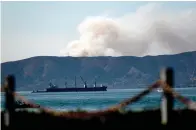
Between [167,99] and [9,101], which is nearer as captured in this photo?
[167,99]

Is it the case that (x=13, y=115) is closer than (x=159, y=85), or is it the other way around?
(x=159, y=85)

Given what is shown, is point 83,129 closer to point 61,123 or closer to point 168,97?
point 61,123

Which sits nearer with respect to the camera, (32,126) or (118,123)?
(118,123)

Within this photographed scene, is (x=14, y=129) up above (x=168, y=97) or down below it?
below

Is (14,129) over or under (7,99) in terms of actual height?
under

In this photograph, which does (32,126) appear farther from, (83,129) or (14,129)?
(83,129)

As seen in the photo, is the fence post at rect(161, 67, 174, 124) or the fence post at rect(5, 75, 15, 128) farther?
the fence post at rect(5, 75, 15, 128)

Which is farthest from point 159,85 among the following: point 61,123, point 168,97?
point 61,123

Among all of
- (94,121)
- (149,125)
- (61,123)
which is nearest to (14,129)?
(61,123)

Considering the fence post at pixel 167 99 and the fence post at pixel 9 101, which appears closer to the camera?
the fence post at pixel 167 99
